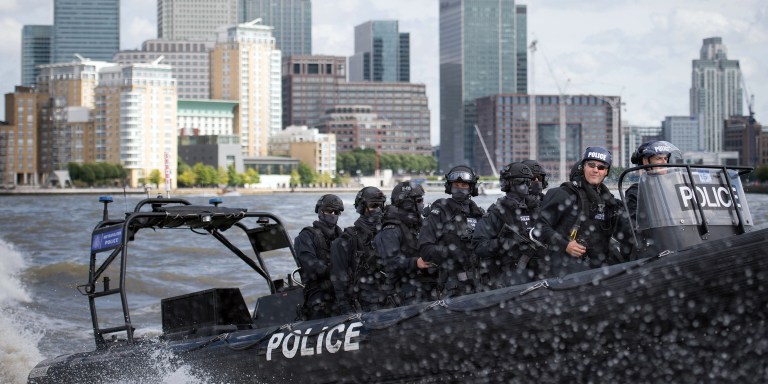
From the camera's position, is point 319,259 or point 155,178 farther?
point 155,178

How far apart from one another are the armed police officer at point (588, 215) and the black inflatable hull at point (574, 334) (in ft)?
3.32

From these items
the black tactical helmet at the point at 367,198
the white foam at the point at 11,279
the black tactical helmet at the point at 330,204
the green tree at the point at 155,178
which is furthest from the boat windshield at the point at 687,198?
the green tree at the point at 155,178

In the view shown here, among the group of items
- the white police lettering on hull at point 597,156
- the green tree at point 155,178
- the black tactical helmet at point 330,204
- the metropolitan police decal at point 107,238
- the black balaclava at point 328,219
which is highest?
the white police lettering on hull at point 597,156

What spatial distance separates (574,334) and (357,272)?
9.97 ft

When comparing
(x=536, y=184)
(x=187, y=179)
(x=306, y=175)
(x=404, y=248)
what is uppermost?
(x=536, y=184)

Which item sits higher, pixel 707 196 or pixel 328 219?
pixel 707 196

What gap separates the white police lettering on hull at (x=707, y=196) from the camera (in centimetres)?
710

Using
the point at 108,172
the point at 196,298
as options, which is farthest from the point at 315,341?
the point at 108,172

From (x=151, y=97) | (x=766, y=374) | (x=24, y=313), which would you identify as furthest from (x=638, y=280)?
(x=151, y=97)

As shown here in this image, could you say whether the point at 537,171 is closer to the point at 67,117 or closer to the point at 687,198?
the point at 687,198

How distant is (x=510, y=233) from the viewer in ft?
28.6

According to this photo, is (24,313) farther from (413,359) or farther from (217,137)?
(217,137)

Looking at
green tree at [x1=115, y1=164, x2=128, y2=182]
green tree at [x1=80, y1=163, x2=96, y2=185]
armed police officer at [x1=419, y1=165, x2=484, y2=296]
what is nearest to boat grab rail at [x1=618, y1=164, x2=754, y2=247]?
armed police officer at [x1=419, y1=165, x2=484, y2=296]

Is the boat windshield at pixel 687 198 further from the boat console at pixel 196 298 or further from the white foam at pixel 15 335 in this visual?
the white foam at pixel 15 335
